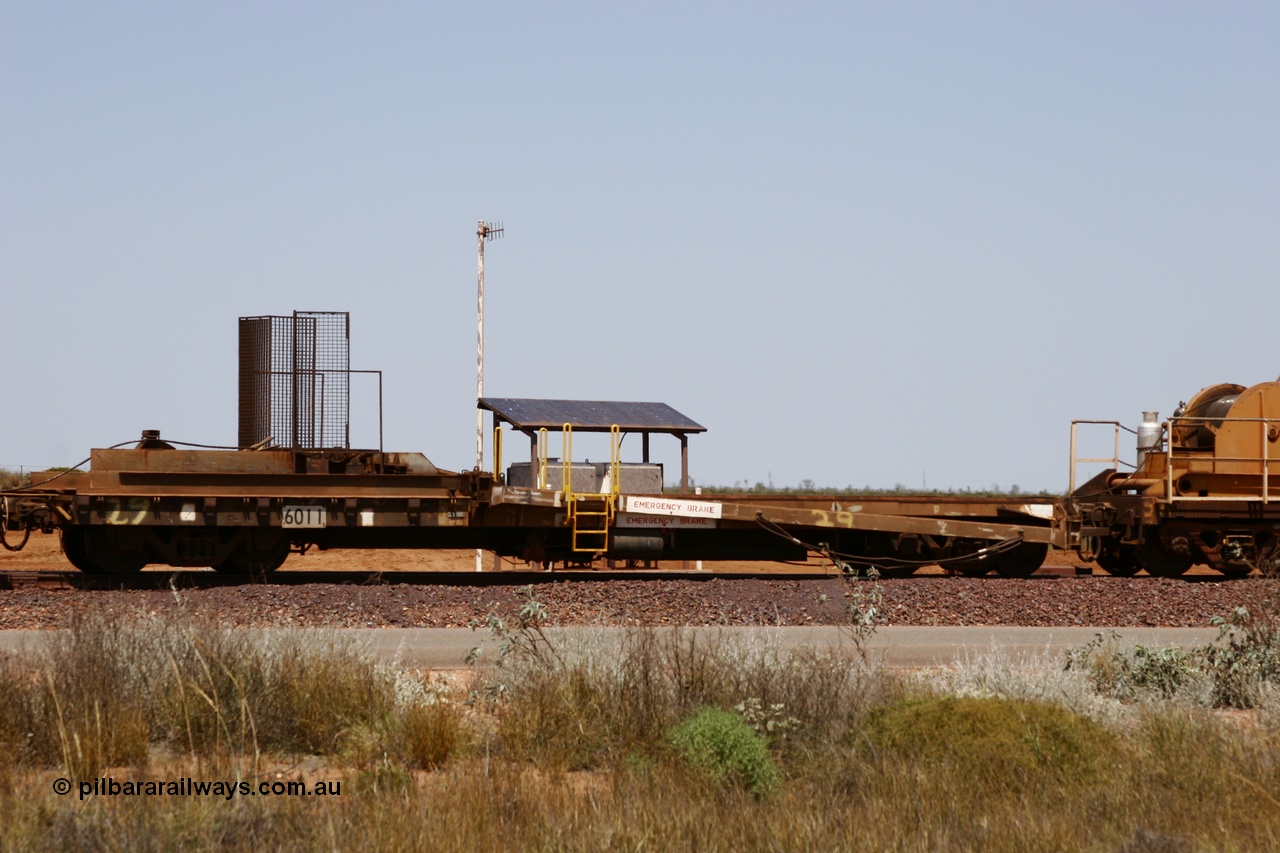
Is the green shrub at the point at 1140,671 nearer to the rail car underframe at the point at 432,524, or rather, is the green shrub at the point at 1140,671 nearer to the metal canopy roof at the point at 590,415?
the rail car underframe at the point at 432,524

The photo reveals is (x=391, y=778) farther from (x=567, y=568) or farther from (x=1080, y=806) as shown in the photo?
(x=567, y=568)

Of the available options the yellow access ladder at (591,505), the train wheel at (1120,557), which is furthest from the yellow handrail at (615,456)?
the train wheel at (1120,557)

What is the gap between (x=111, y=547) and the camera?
16859 mm

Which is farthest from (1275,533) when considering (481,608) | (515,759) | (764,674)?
(515,759)

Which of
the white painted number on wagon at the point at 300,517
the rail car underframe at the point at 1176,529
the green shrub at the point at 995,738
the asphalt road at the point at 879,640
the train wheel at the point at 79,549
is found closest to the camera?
the green shrub at the point at 995,738

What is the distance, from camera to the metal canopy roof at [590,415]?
677 inches

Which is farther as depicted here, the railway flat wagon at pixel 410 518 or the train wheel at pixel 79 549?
the train wheel at pixel 79 549

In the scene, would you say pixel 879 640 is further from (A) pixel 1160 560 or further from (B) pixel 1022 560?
(A) pixel 1160 560

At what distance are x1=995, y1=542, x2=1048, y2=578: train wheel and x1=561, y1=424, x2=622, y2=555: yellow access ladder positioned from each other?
5.96 m

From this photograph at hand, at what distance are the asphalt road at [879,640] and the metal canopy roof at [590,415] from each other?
471cm

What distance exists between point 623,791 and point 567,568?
1326 cm

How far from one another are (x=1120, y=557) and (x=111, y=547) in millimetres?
14681

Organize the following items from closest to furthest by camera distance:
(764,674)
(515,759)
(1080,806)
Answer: (1080,806), (515,759), (764,674)

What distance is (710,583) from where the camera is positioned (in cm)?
1567
